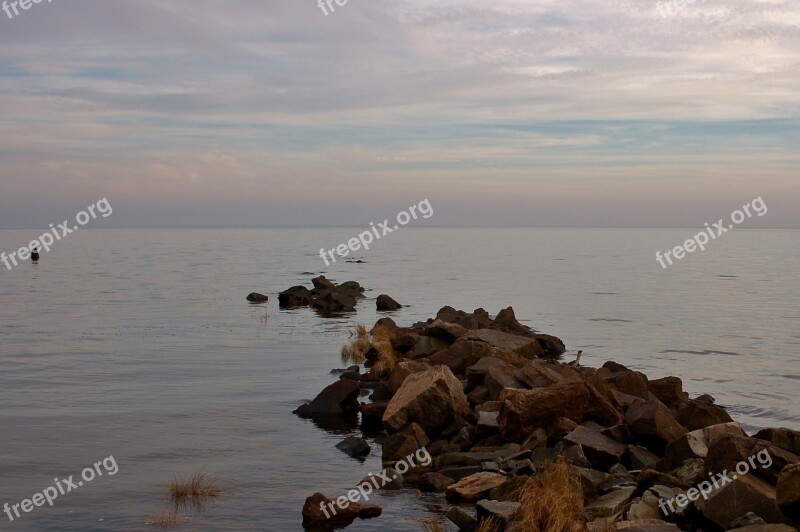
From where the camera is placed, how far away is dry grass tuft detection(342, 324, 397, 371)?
90.0 feet

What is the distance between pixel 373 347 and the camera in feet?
101

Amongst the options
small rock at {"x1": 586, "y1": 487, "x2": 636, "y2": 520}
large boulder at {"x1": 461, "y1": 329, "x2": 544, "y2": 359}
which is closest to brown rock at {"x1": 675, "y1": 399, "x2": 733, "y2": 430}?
small rock at {"x1": 586, "y1": 487, "x2": 636, "y2": 520}

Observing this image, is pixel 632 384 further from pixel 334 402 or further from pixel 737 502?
pixel 737 502

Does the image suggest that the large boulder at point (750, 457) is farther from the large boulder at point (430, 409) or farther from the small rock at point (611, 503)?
the large boulder at point (430, 409)

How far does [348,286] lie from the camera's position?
197 feet

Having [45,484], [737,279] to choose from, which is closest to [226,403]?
[45,484]

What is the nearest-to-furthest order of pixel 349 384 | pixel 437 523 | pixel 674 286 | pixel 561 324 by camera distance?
pixel 437 523, pixel 349 384, pixel 561 324, pixel 674 286

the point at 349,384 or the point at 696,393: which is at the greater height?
the point at 349,384

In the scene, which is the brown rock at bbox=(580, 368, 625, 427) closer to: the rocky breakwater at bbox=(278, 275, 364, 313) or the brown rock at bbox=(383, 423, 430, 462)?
the brown rock at bbox=(383, 423, 430, 462)

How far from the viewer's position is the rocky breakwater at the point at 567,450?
11.1 metres

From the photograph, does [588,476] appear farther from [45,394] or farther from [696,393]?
[45,394]

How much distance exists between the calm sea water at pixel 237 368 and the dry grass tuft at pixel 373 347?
2.49ft

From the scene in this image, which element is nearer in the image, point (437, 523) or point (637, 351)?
point (437, 523)

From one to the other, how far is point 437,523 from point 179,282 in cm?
6087
